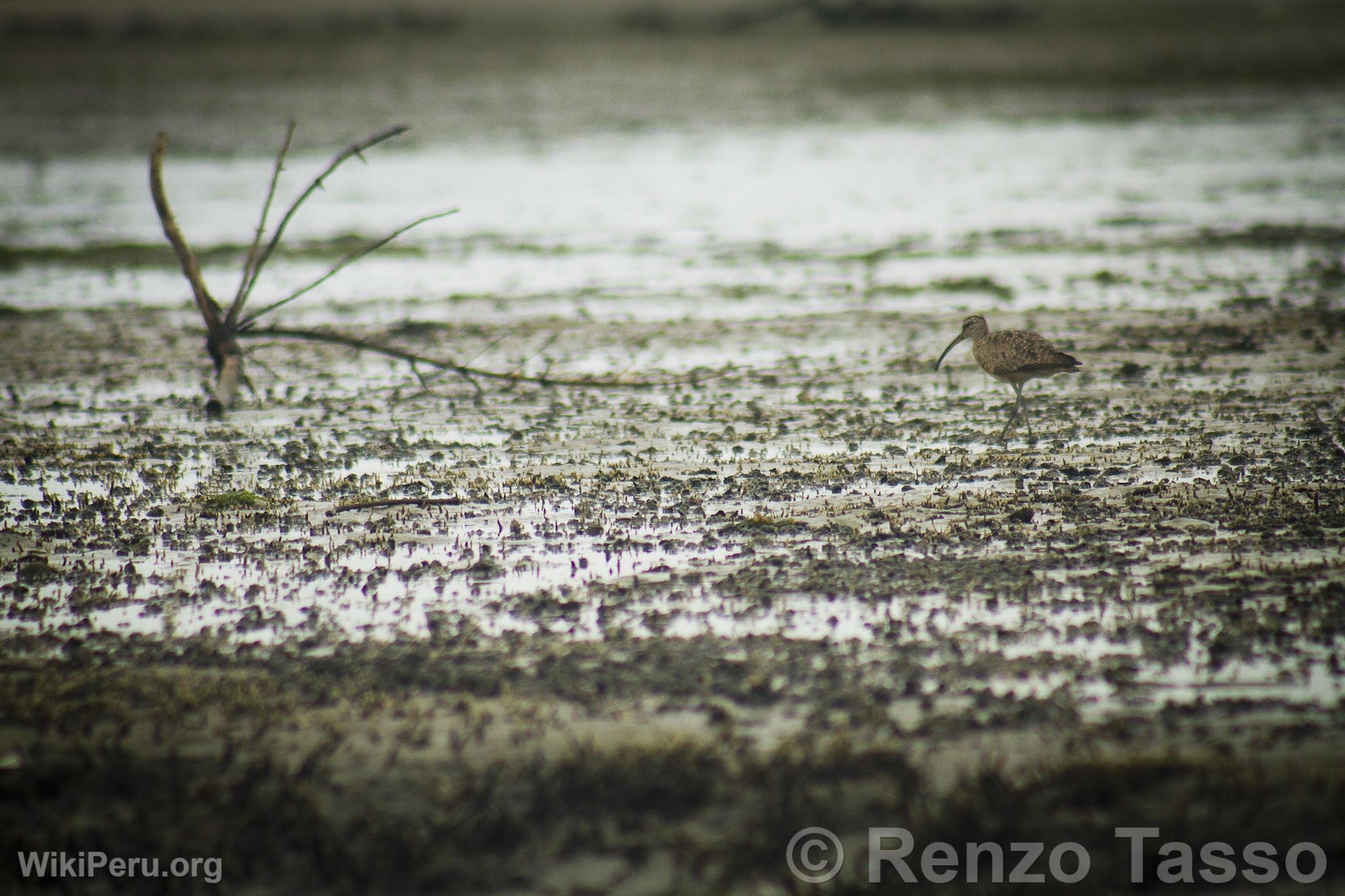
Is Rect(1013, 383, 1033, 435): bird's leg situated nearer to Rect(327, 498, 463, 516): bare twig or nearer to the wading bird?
Result: the wading bird

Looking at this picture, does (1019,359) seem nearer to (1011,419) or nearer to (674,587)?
(1011,419)

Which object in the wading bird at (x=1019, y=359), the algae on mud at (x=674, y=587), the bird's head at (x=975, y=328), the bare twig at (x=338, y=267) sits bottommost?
the algae on mud at (x=674, y=587)

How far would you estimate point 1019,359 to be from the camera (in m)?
9.39

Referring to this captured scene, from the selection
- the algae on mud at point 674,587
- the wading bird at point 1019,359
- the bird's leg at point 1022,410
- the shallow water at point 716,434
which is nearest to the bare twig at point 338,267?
the shallow water at point 716,434

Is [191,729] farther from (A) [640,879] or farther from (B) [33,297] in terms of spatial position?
(B) [33,297]

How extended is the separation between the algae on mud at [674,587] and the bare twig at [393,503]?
0.08m

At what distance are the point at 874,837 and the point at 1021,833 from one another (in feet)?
1.54

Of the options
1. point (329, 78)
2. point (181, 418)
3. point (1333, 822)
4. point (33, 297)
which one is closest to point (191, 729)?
point (1333, 822)

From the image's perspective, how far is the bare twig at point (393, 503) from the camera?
8000mm

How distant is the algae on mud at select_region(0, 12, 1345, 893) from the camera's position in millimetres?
4488

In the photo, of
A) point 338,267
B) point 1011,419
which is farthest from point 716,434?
point 338,267

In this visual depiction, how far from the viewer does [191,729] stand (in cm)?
511

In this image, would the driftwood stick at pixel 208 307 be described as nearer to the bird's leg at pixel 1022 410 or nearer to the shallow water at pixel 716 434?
the shallow water at pixel 716 434

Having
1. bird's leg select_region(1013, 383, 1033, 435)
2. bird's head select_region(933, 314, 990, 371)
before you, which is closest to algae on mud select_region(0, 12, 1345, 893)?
bird's leg select_region(1013, 383, 1033, 435)
